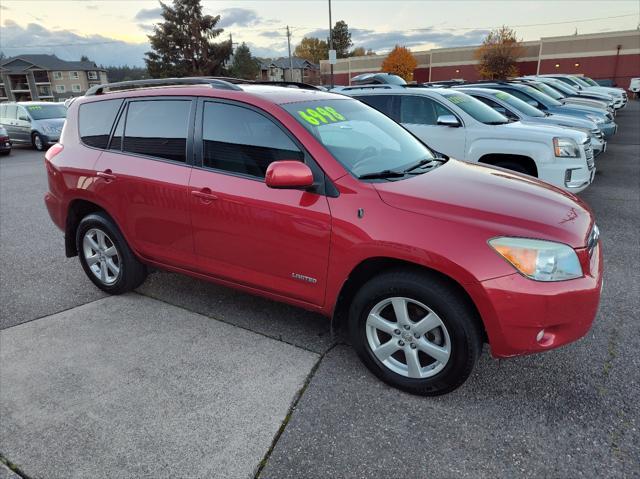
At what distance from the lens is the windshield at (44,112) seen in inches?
630

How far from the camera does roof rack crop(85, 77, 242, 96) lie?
3.46 metres

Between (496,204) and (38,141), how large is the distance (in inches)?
697

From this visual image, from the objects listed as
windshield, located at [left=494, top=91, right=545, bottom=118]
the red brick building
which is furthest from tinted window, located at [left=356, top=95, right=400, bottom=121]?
the red brick building

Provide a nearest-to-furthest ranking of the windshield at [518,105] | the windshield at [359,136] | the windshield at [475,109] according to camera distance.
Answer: the windshield at [359,136] < the windshield at [475,109] < the windshield at [518,105]

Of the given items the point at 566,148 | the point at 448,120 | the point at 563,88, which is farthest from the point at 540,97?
the point at 448,120

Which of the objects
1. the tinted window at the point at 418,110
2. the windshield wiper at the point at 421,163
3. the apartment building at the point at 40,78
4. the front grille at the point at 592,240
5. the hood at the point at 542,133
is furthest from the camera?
the apartment building at the point at 40,78

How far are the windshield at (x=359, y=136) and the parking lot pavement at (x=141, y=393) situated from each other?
1.42 metres

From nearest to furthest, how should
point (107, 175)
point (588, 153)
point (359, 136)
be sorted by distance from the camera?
point (359, 136), point (107, 175), point (588, 153)

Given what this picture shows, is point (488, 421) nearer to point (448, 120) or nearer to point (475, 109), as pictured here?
point (448, 120)

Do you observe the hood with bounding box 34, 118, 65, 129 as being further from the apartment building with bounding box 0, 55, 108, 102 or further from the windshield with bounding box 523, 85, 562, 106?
the apartment building with bounding box 0, 55, 108, 102

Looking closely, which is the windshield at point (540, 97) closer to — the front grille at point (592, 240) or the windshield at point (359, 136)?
the windshield at point (359, 136)

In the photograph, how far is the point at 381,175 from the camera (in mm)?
2934

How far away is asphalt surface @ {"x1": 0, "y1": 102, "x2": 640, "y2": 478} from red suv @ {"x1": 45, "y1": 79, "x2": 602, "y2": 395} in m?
0.33

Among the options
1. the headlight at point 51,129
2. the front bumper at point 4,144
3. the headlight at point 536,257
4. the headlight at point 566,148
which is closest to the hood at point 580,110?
the headlight at point 566,148
